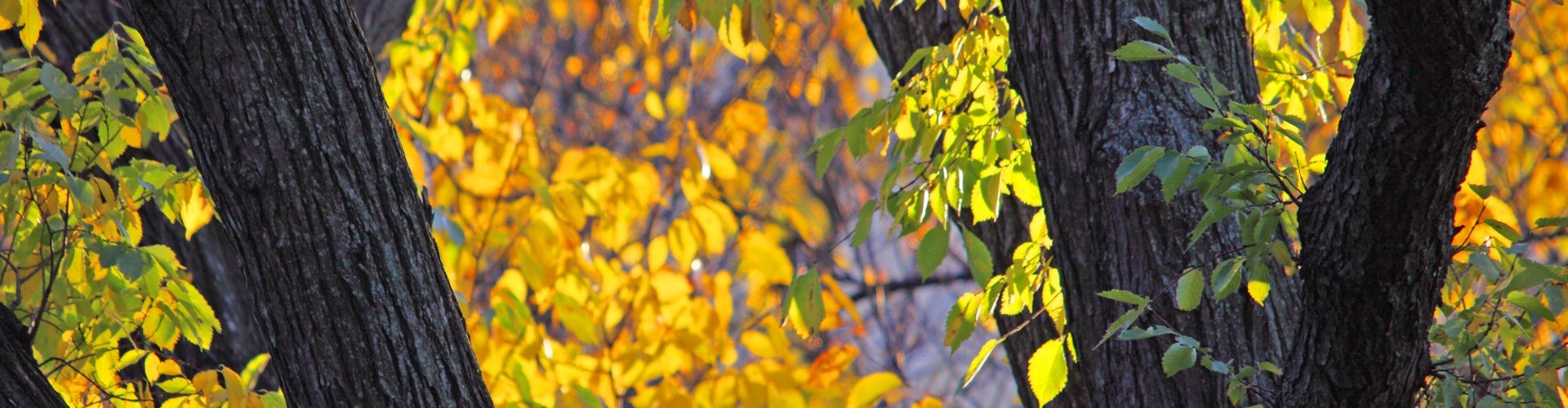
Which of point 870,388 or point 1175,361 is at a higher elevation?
point 870,388

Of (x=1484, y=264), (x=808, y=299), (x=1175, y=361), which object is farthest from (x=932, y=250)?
(x=1484, y=264)

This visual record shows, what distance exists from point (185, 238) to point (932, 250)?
63.6 inches

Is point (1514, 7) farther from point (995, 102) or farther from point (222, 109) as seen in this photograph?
point (222, 109)

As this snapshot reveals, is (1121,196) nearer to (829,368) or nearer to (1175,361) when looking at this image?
(1175,361)

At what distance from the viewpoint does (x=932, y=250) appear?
1.75 meters

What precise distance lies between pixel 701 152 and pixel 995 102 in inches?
66.2

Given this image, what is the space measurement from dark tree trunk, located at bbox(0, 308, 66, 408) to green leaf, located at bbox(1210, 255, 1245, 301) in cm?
132

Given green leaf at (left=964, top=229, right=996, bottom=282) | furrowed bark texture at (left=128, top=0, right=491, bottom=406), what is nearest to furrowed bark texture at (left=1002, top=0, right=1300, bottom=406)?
green leaf at (left=964, top=229, right=996, bottom=282)

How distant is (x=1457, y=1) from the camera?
Answer: 1011 mm

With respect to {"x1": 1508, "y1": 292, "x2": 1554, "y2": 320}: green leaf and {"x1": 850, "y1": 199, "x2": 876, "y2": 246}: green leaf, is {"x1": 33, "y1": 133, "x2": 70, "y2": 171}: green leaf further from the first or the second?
{"x1": 1508, "y1": 292, "x2": 1554, "y2": 320}: green leaf

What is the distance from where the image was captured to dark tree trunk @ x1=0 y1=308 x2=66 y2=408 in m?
1.42

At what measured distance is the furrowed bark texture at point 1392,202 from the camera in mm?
1041

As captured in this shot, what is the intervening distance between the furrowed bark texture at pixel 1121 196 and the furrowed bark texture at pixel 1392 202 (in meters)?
0.26

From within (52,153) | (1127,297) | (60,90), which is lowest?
(1127,297)
